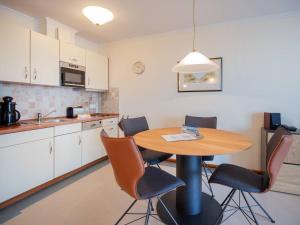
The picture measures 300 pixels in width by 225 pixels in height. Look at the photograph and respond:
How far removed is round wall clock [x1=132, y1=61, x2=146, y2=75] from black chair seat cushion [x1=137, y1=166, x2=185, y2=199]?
237cm

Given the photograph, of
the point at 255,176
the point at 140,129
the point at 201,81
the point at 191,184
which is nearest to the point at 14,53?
the point at 140,129

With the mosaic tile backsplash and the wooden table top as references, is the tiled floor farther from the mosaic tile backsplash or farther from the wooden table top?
the mosaic tile backsplash

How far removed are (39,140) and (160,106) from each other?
2.02 m

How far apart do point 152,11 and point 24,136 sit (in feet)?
7.39

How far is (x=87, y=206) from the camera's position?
2.01 m

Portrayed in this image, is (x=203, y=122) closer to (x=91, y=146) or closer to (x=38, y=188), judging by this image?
(x=91, y=146)

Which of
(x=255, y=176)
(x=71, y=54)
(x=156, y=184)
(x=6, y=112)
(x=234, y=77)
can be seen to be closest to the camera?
(x=156, y=184)

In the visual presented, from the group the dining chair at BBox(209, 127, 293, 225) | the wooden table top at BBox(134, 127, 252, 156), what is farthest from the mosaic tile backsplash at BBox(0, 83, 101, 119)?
the dining chair at BBox(209, 127, 293, 225)

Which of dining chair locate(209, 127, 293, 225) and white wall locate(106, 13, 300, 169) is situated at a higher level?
white wall locate(106, 13, 300, 169)

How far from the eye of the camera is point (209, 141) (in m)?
1.62

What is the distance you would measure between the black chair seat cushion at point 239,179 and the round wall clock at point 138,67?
8.01ft

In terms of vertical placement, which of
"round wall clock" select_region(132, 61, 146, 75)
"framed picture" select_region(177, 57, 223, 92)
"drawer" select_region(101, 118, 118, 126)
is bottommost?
"drawer" select_region(101, 118, 118, 126)

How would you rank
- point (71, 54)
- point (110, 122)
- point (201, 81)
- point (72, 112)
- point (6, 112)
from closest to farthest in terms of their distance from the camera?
1. point (6, 112)
2. point (71, 54)
3. point (201, 81)
4. point (72, 112)
5. point (110, 122)

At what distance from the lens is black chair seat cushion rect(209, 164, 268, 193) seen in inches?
55.5
